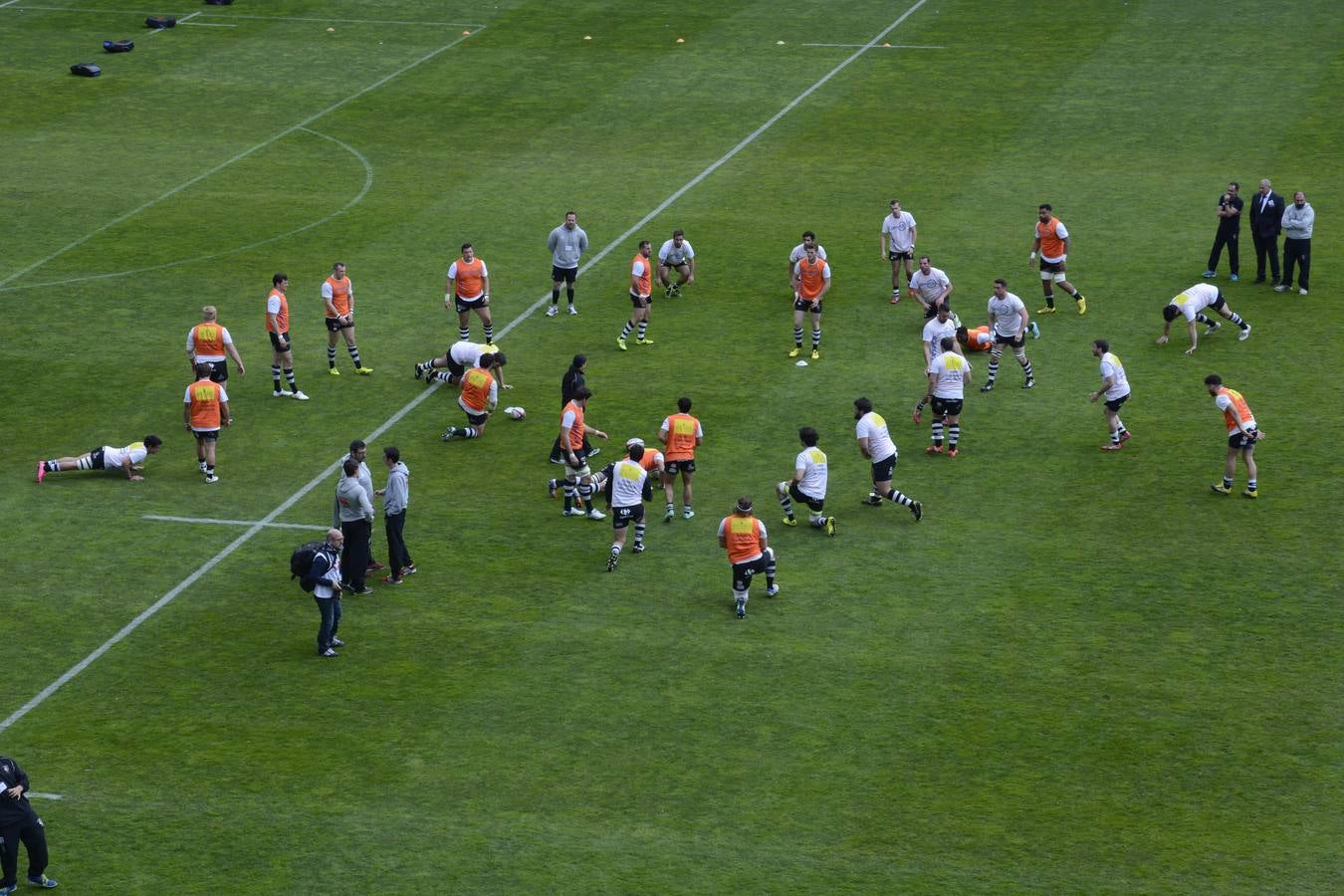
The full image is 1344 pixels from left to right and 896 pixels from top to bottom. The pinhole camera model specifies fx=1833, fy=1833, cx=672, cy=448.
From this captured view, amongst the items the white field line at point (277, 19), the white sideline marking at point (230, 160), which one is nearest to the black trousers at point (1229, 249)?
→ the white sideline marking at point (230, 160)

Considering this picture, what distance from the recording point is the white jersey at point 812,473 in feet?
92.6

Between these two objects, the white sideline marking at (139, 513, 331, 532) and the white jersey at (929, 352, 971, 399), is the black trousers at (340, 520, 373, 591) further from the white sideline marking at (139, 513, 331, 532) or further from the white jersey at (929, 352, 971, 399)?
the white jersey at (929, 352, 971, 399)

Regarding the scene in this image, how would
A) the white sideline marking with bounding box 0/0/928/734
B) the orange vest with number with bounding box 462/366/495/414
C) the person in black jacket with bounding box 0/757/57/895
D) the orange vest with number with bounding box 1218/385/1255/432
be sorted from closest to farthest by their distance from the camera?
the person in black jacket with bounding box 0/757/57/895 → the white sideline marking with bounding box 0/0/928/734 → the orange vest with number with bounding box 1218/385/1255/432 → the orange vest with number with bounding box 462/366/495/414

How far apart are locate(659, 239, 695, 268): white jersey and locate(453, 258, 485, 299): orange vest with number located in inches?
172

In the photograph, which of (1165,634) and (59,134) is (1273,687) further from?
(59,134)

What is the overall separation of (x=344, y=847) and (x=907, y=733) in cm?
703

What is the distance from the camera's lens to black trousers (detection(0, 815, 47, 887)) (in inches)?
774

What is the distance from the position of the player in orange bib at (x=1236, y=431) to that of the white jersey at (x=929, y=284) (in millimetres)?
8065

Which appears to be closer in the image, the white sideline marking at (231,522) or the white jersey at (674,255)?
the white sideline marking at (231,522)

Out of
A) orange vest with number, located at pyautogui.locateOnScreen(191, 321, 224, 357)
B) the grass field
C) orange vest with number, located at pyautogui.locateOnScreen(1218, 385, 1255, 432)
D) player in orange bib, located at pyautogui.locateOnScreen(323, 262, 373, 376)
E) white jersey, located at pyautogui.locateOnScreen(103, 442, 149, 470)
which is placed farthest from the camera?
player in orange bib, located at pyautogui.locateOnScreen(323, 262, 373, 376)

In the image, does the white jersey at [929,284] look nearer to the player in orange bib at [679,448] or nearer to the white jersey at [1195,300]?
the white jersey at [1195,300]

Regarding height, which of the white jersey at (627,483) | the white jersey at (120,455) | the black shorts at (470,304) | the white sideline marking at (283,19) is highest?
the white sideline marking at (283,19)

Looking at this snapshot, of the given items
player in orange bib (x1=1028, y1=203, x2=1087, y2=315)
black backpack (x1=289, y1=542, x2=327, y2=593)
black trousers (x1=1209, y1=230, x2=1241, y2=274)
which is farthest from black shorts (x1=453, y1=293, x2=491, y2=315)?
black trousers (x1=1209, y1=230, x2=1241, y2=274)

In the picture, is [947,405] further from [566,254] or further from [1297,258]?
[1297,258]
